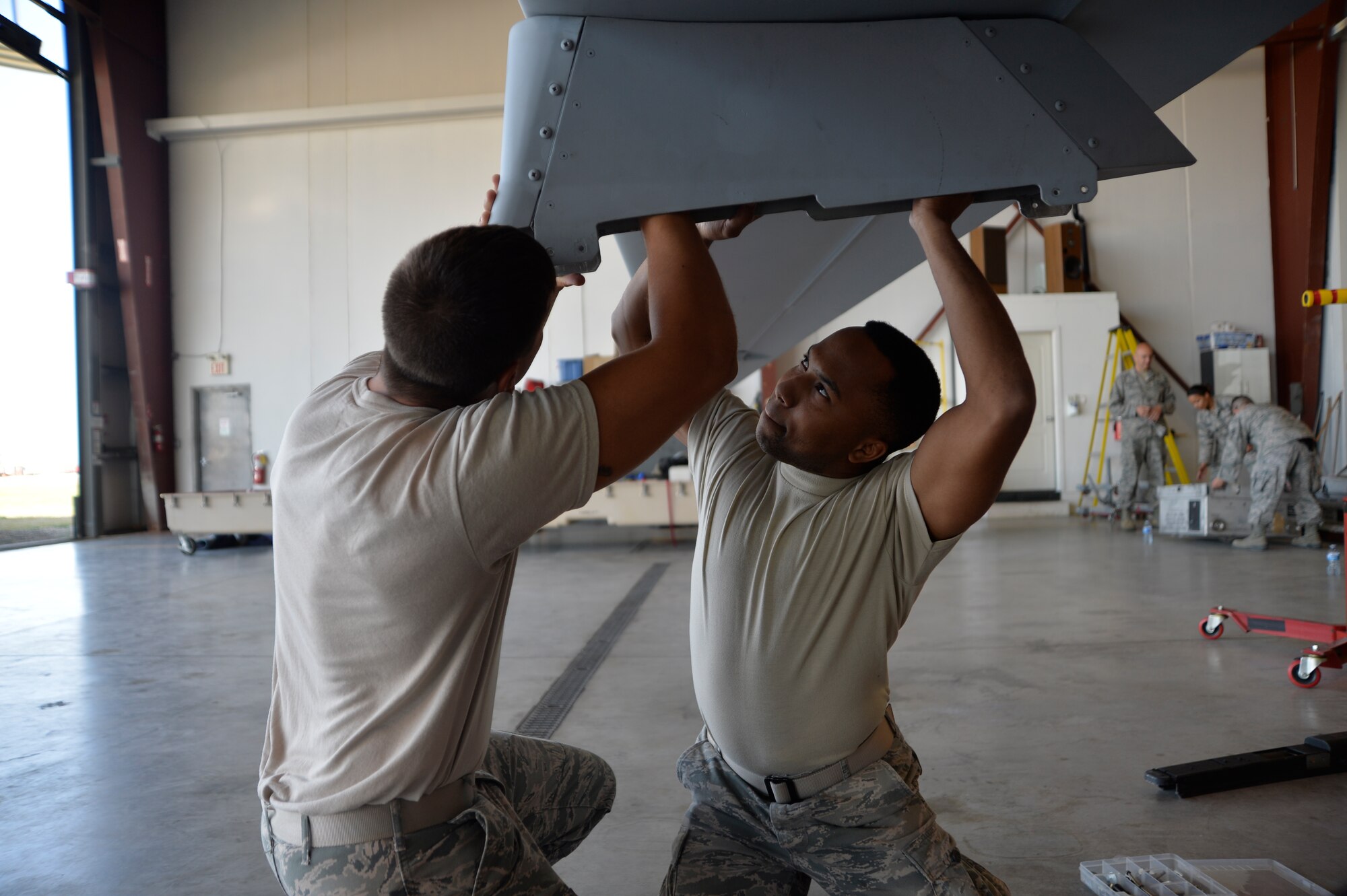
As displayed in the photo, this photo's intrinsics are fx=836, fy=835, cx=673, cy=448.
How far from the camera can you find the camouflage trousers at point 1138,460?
8.54 m

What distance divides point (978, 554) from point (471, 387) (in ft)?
22.0

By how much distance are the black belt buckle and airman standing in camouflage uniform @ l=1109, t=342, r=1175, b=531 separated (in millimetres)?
8370

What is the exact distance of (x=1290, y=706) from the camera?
123 inches

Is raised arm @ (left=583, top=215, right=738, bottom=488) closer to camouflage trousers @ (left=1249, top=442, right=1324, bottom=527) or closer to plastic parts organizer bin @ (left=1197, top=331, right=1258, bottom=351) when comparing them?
camouflage trousers @ (left=1249, top=442, right=1324, bottom=527)

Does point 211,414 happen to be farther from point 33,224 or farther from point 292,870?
point 292,870

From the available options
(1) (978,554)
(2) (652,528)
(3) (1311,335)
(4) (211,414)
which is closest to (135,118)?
(4) (211,414)

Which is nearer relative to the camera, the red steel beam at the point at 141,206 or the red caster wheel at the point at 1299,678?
the red caster wheel at the point at 1299,678

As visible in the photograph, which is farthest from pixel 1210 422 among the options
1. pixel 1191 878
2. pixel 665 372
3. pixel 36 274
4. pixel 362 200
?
pixel 36 274

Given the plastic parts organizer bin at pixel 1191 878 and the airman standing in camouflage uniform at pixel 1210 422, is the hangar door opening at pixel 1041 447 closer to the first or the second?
the airman standing in camouflage uniform at pixel 1210 422

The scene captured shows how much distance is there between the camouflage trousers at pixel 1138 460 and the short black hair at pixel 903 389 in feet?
27.4

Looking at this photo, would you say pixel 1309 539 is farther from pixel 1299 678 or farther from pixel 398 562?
pixel 398 562

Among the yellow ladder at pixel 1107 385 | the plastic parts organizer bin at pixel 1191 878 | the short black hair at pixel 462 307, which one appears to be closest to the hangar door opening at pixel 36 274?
the short black hair at pixel 462 307

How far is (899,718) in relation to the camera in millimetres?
3131

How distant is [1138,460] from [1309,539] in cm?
191
